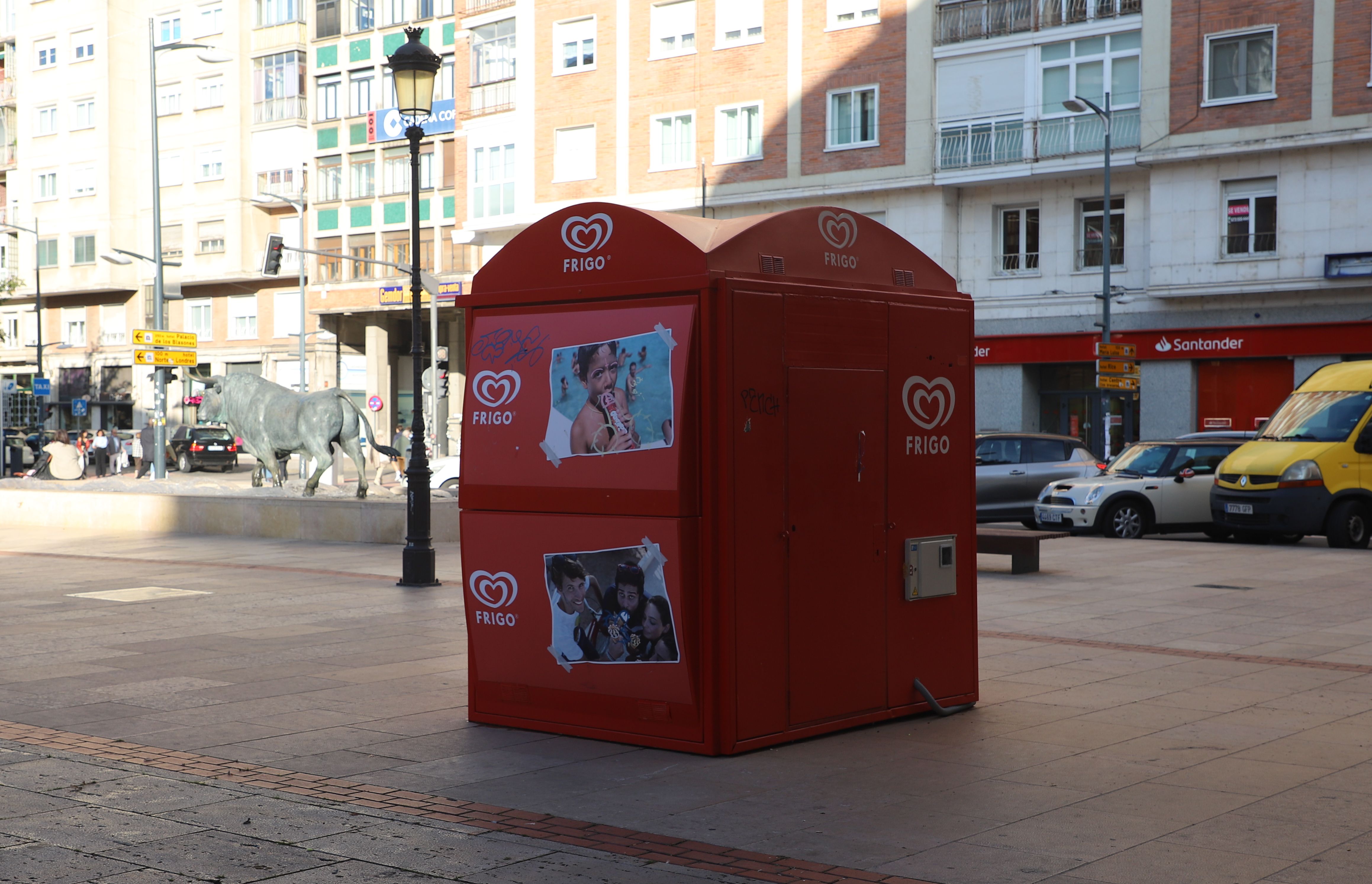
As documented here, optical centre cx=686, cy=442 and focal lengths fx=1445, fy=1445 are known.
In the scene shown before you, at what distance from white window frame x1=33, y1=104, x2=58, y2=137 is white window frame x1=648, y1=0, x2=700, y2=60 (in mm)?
37864

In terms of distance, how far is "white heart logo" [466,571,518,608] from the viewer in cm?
766

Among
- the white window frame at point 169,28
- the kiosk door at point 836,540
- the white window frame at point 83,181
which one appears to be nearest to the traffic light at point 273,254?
the white window frame at point 169,28

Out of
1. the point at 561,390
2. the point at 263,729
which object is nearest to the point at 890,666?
the point at 561,390

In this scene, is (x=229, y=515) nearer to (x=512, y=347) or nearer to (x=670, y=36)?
(x=512, y=347)

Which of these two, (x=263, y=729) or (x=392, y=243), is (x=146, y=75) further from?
(x=263, y=729)

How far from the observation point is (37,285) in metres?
61.6

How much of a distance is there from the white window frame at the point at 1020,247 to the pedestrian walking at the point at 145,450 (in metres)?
26.3

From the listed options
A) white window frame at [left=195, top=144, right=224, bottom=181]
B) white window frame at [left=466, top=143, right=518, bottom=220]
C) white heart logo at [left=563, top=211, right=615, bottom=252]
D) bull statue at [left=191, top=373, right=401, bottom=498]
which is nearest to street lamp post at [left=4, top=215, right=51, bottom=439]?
white window frame at [left=195, top=144, right=224, bottom=181]

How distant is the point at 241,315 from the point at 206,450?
51.0 ft

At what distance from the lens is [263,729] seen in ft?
25.2

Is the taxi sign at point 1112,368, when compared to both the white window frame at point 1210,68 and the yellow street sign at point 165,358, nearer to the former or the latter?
the white window frame at point 1210,68

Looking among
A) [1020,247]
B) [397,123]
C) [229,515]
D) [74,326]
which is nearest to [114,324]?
[74,326]

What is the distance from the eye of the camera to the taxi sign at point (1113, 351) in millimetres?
30344

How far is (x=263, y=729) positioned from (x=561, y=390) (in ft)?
7.93
